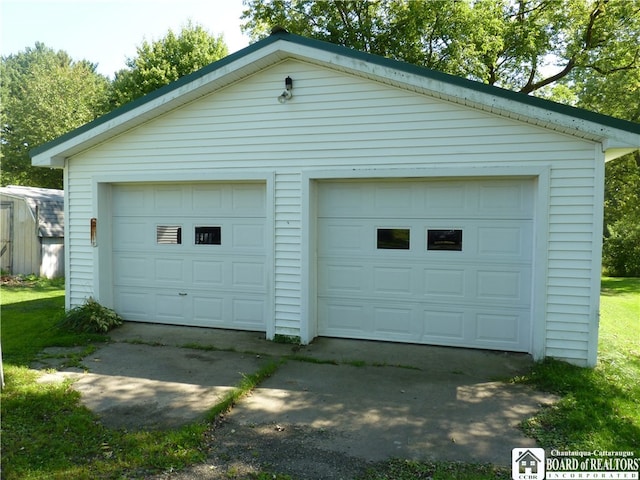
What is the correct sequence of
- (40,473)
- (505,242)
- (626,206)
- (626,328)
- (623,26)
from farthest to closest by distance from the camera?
1. (626,206)
2. (623,26)
3. (626,328)
4. (505,242)
5. (40,473)

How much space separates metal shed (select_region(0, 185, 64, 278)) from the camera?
13.4 meters

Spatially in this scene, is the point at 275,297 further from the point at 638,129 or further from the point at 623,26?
the point at 623,26

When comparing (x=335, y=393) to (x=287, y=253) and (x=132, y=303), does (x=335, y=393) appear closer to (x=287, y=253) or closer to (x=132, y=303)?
(x=287, y=253)

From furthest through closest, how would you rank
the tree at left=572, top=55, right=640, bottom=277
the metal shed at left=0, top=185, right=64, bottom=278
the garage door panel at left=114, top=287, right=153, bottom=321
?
1. the tree at left=572, top=55, right=640, bottom=277
2. the metal shed at left=0, top=185, right=64, bottom=278
3. the garage door panel at left=114, top=287, right=153, bottom=321

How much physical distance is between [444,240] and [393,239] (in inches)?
27.4

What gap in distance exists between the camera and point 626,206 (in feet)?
62.4

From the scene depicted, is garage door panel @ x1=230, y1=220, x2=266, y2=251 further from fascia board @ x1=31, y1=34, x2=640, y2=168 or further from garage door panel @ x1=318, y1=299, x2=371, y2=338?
fascia board @ x1=31, y1=34, x2=640, y2=168

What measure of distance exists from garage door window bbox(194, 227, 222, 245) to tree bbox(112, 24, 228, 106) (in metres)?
15.9

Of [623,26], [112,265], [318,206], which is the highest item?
[623,26]

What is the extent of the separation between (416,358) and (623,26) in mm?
14701

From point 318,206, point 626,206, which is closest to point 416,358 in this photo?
point 318,206

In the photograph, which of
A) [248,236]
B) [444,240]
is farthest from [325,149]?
[444,240]

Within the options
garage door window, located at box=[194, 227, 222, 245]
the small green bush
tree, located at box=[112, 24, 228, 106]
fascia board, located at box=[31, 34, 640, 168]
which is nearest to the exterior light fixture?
fascia board, located at box=[31, 34, 640, 168]

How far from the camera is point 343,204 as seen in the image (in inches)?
252
